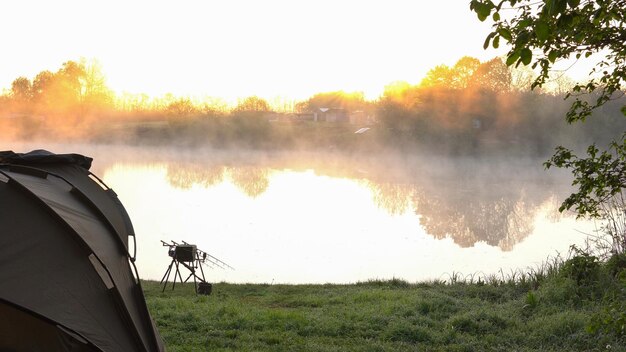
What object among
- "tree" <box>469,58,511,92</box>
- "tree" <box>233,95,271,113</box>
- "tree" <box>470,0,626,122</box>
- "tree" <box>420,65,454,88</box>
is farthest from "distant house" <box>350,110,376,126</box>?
"tree" <box>470,0,626,122</box>

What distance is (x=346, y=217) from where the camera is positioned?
80.8 feet

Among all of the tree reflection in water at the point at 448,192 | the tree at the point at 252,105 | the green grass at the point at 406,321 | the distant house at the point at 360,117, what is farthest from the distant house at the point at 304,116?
the green grass at the point at 406,321

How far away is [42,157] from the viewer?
208 inches

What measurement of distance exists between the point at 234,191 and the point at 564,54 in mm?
27672

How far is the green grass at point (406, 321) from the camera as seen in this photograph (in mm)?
6820

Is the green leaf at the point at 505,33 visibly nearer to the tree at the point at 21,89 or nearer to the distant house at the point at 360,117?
the distant house at the point at 360,117

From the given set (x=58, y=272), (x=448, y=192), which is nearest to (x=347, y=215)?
(x=448, y=192)

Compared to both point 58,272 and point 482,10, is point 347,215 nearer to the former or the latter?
point 58,272

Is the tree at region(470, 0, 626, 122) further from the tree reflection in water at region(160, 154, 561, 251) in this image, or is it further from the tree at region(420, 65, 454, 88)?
the tree at region(420, 65, 454, 88)

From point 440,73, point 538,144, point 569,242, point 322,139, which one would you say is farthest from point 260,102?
point 569,242

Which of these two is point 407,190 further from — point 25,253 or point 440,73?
point 25,253

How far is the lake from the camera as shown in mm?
16094

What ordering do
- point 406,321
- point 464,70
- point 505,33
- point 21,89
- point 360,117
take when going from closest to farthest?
point 505,33
point 406,321
point 464,70
point 21,89
point 360,117

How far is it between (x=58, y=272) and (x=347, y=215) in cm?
2123
